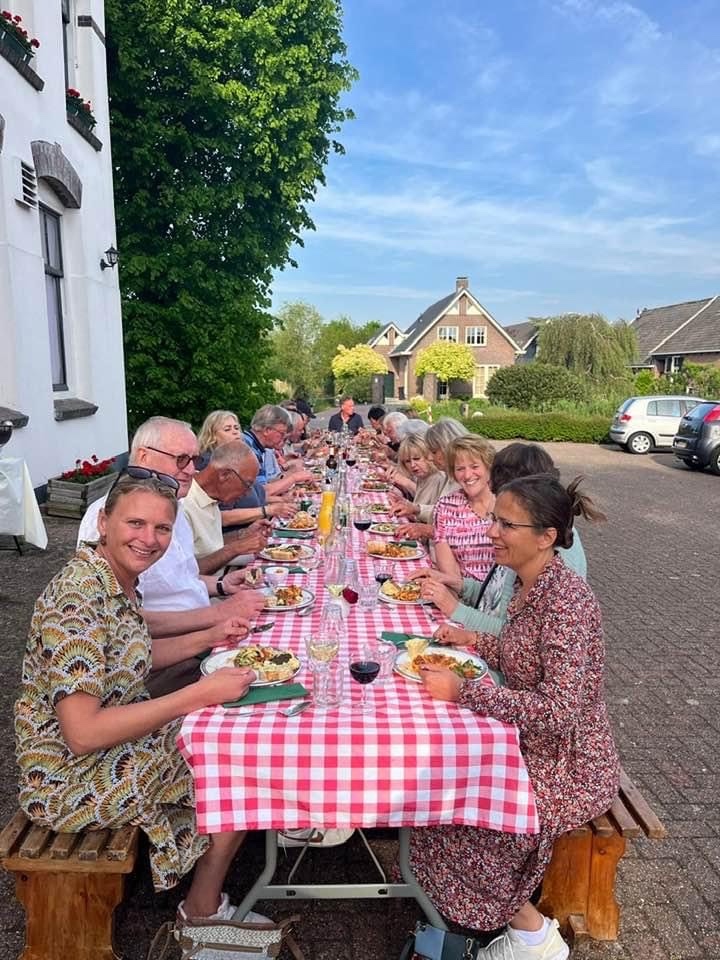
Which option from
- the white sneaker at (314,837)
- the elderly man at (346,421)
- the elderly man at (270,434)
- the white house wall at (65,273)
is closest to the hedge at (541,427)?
the elderly man at (346,421)

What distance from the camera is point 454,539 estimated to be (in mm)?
3770

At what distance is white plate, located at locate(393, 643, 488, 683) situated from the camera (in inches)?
85.4

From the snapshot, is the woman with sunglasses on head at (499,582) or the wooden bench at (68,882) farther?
the woman with sunglasses on head at (499,582)

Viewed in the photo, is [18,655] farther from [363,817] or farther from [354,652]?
[363,817]

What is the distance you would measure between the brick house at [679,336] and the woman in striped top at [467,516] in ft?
107

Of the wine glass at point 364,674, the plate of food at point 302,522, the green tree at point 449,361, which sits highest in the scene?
the green tree at point 449,361

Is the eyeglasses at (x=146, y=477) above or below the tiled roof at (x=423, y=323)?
below

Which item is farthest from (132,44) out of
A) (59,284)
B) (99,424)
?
(99,424)

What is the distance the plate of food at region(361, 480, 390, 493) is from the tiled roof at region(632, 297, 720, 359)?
1204 inches

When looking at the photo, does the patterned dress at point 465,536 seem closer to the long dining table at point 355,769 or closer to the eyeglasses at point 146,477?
the long dining table at point 355,769

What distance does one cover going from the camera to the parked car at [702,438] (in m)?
14.5

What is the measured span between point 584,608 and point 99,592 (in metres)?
1.43

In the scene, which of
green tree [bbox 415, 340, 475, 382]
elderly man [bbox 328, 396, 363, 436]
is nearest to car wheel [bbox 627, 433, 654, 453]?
elderly man [bbox 328, 396, 363, 436]

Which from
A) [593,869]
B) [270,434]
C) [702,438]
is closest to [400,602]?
[593,869]
